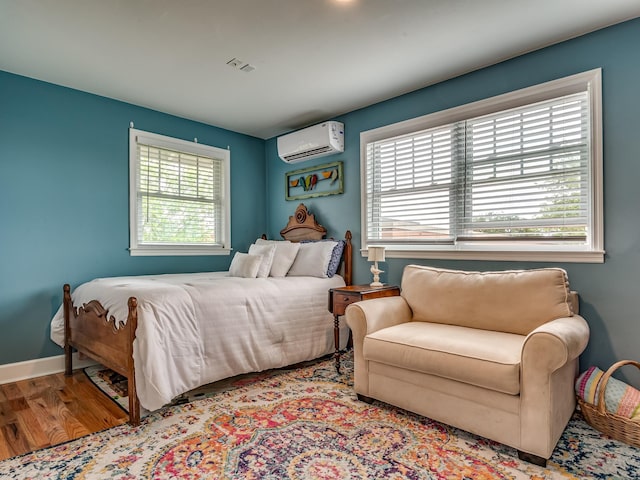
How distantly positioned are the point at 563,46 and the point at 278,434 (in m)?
3.12

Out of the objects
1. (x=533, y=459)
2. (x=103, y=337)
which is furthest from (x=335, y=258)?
(x=533, y=459)

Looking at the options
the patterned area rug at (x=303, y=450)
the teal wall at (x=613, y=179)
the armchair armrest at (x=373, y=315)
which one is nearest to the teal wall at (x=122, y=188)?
the teal wall at (x=613, y=179)

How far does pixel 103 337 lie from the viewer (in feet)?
8.64

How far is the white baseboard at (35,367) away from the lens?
120 inches

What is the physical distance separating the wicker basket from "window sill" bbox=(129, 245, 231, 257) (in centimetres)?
362

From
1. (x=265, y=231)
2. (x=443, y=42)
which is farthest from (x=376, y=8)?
(x=265, y=231)

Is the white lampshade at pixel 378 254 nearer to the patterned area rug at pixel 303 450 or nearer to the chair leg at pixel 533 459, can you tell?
the patterned area rug at pixel 303 450

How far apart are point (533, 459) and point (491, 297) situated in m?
0.95

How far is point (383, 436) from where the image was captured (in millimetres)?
2086

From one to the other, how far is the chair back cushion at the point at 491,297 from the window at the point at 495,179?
408 millimetres

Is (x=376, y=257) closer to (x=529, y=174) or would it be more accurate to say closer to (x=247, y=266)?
(x=247, y=266)

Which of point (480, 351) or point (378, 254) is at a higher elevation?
point (378, 254)

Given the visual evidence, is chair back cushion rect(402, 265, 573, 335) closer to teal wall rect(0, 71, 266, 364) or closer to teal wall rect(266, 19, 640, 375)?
teal wall rect(266, 19, 640, 375)

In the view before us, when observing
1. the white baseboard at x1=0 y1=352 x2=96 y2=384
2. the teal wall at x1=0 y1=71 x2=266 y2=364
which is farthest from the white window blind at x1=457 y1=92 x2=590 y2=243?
the white baseboard at x1=0 y1=352 x2=96 y2=384
